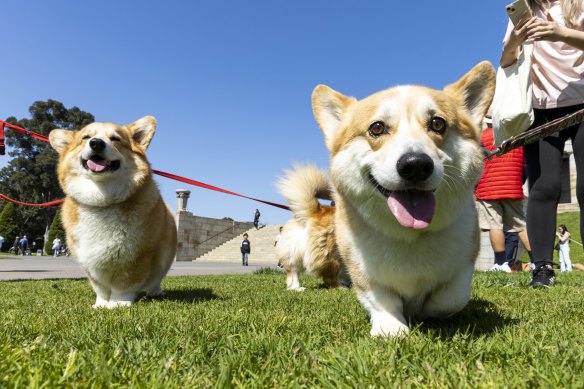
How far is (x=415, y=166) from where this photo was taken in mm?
1798

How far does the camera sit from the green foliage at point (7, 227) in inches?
1523

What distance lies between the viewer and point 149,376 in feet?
4.60

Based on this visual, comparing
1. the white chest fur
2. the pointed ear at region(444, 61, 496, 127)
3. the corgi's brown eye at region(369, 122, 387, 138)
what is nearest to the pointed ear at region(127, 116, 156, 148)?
the white chest fur

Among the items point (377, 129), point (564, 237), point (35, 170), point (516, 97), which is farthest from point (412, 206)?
point (35, 170)

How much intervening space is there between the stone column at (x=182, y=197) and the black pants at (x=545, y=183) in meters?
26.3

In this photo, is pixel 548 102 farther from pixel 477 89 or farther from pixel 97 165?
pixel 97 165

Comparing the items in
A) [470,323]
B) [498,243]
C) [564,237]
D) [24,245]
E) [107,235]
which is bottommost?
[24,245]

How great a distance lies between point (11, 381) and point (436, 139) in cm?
193

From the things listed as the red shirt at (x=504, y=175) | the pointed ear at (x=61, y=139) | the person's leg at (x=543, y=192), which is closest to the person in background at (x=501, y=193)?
the red shirt at (x=504, y=175)

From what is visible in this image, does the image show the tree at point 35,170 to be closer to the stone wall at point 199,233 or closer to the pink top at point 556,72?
the stone wall at point 199,233

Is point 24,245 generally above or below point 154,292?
below

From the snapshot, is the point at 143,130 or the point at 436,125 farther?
the point at 143,130

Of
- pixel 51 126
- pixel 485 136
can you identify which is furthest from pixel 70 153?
pixel 51 126

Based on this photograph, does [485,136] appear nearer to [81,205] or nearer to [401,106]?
[401,106]
